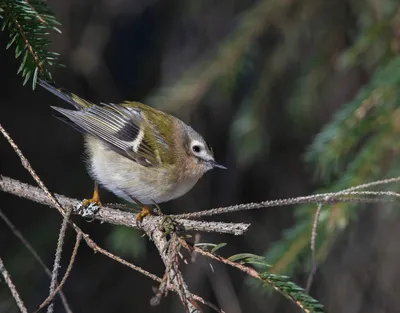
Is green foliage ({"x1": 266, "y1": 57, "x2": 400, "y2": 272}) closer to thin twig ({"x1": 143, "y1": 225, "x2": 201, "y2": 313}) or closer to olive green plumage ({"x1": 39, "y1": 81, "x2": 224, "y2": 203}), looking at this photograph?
olive green plumage ({"x1": 39, "y1": 81, "x2": 224, "y2": 203})

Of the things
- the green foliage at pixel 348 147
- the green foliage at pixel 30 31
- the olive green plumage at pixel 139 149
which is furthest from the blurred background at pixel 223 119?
the green foliage at pixel 30 31

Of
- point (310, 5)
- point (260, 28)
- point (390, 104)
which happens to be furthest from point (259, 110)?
point (390, 104)

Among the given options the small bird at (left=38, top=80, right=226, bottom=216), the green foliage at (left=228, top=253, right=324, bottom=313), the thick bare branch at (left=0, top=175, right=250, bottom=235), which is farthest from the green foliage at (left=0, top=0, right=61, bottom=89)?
the green foliage at (left=228, top=253, right=324, bottom=313)

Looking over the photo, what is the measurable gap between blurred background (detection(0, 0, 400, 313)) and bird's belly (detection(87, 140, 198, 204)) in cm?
23

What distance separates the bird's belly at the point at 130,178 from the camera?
6.07 feet

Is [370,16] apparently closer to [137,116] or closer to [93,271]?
[137,116]

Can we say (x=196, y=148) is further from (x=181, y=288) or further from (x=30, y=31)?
(x=181, y=288)

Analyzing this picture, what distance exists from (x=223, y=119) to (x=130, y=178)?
0.99 metres

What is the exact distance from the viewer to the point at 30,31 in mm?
1294

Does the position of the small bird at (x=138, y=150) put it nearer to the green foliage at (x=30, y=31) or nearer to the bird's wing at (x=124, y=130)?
the bird's wing at (x=124, y=130)

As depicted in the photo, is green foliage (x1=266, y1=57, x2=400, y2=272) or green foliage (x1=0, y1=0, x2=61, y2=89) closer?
green foliage (x1=0, y1=0, x2=61, y2=89)

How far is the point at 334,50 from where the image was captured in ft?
7.63

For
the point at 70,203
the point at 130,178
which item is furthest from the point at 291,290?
the point at 130,178

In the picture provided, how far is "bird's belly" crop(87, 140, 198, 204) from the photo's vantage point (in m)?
1.85
